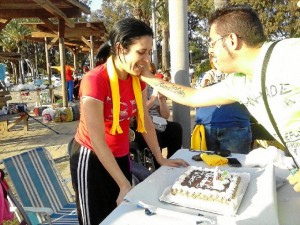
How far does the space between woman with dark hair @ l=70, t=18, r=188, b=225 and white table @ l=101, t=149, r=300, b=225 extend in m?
0.15

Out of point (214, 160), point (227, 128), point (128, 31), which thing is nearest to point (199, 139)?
point (227, 128)

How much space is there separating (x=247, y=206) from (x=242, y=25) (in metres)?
0.86

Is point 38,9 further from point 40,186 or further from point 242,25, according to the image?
point 242,25

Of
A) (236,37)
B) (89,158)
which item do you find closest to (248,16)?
(236,37)

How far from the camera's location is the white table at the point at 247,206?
1471 mm

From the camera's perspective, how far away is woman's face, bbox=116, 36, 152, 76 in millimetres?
1906

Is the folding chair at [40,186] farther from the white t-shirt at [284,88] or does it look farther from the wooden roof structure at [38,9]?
the wooden roof structure at [38,9]

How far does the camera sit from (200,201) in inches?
64.1

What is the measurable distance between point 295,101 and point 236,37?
42 centimetres

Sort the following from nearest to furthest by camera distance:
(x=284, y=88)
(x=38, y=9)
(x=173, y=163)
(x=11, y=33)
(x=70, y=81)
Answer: (x=284, y=88) < (x=173, y=163) < (x=38, y=9) < (x=70, y=81) < (x=11, y=33)

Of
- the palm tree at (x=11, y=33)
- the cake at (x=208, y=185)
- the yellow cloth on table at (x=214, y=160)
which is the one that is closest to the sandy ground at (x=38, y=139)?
the yellow cloth on table at (x=214, y=160)

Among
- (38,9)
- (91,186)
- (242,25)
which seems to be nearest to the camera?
(242,25)

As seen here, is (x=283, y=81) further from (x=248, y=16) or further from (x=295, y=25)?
(x=295, y=25)

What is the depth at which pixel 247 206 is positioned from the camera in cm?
160
